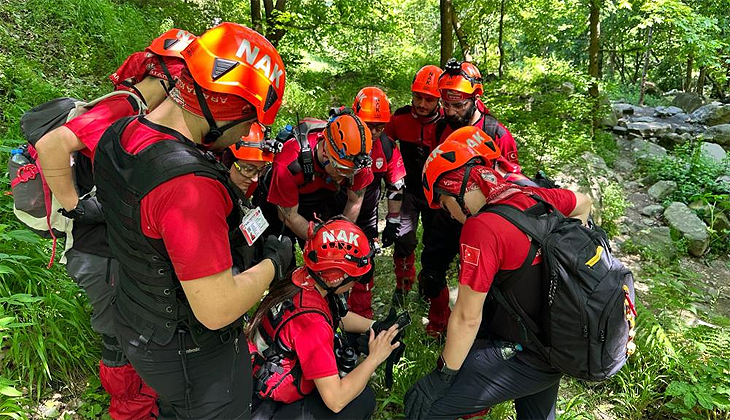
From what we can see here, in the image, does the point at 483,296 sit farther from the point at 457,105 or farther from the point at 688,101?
the point at 688,101

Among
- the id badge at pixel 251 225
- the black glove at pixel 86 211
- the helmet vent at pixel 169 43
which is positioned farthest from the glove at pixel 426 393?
the helmet vent at pixel 169 43

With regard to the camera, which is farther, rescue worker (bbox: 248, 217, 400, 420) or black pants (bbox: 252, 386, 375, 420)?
black pants (bbox: 252, 386, 375, 420)

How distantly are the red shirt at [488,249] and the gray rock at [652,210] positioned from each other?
795 cm

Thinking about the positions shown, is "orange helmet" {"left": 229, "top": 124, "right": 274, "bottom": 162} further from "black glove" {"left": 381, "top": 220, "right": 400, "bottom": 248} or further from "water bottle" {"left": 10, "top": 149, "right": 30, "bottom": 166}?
"black glove" {"left": 381, "top": 220, "right": 400, "bottom": 248}

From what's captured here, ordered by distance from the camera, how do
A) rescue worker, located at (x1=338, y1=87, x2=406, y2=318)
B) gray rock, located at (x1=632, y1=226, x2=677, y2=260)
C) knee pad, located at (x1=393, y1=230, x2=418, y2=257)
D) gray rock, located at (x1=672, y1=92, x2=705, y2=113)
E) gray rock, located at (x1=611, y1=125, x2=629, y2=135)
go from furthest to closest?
gray rock, located at (x1=672, y1=92, x2=705, y2=113)
gray rock, located at (x1=611, y1=125, x2=629, y2=135)
gray rock, located at (x1=632, y1=226, x2=677, y2=260)
knee pad, located at (x1=393, y1=230, x2=418, y2=257)
rescue worker, located at (x1=338, y1=87, x2=406, y2=318)

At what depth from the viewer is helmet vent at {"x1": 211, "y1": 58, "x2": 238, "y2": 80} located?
1575mm

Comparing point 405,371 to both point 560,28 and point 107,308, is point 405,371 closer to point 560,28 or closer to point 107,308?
point 107,308

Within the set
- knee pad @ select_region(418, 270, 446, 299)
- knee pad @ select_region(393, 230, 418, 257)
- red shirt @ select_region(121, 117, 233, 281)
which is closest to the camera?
red shirt @ select_region(121, 117, 233, 281)

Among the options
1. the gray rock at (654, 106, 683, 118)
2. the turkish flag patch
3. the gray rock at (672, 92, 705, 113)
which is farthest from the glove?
the gray rock at (672, 92, 705, 113)

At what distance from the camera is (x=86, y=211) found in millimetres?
2588

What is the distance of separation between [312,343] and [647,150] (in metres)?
12.9

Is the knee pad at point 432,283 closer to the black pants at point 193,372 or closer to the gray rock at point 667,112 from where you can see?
the black pants at point 193,372

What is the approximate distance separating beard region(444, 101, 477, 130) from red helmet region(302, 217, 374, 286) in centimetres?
197

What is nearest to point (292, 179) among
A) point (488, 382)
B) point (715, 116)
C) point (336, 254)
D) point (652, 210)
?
point (336, 254)
